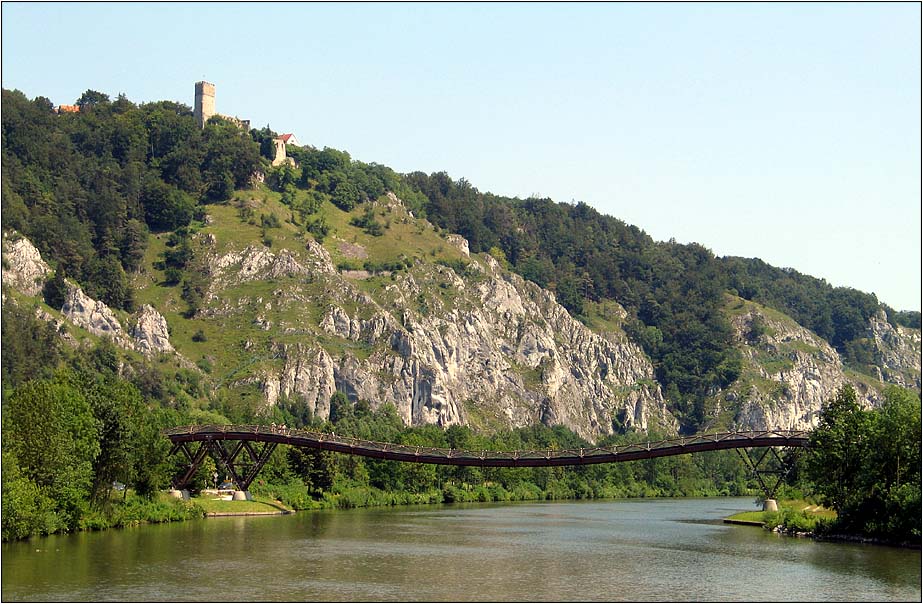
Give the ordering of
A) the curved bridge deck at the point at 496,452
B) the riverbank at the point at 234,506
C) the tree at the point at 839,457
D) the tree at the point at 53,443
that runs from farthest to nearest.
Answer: the riverbank at the point at 234,506 < the curved bridge deck at the point at 496,452 < the tree at the point at 839,457 < the tree at the point at 53,443

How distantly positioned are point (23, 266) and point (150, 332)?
19672 millimetres

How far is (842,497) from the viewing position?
79.4m

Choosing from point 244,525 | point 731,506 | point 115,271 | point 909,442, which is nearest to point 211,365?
point 115,271

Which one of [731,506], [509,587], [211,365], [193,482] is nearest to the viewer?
[509,587]

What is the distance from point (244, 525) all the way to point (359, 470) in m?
41.7

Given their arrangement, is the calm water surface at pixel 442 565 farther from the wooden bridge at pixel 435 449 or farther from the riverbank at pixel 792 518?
the wooden bridge at pixel 435 449

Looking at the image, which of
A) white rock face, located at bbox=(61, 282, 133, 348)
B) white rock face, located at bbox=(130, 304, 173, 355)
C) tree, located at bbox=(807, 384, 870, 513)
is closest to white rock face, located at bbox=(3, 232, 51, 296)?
white rock face, located at bbox=(61, 282, 133, 348)

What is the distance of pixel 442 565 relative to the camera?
212ft

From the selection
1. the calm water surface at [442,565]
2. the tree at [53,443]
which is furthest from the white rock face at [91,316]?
A: the tree at [53,443]

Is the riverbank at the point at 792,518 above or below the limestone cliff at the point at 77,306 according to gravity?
below

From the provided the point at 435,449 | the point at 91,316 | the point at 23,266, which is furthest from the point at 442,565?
the point at 23,266

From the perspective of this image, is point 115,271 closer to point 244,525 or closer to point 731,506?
point 731,506

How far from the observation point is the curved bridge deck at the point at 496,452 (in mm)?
92188

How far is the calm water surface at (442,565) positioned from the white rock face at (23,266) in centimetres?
10173
